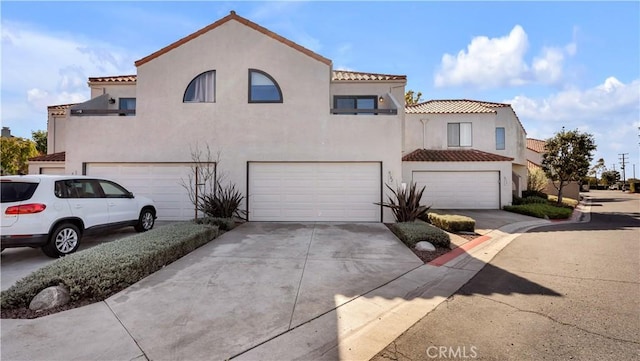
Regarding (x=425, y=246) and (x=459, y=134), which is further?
(x=459, y=134)

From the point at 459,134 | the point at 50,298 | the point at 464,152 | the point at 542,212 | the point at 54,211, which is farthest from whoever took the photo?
the point at 459,134

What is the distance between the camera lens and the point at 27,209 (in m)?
5.93

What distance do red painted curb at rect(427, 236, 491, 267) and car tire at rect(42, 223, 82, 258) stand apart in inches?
315

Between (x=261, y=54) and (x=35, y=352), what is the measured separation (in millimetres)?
10660

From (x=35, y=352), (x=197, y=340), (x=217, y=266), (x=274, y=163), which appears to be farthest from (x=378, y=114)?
(x=35, y=352)

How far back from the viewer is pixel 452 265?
6527mm

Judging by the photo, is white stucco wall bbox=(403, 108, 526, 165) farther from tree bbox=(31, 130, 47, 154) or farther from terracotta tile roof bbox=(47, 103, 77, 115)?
tree bbox=(31, 130, 47, 154)

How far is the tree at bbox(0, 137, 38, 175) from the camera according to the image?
22281 mm

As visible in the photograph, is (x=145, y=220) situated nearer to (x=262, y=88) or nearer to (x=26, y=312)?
(x=26, y=312)

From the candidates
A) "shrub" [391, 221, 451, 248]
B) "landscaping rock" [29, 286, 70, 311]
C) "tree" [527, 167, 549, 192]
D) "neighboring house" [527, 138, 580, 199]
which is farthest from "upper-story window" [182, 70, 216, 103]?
"neighboring house" [527, 138, 580, 199]

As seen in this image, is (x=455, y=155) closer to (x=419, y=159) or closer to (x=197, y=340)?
(x=419, y=159)

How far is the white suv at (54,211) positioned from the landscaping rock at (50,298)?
99.8 inches

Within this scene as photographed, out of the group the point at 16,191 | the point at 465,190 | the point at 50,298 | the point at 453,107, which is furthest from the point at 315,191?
the point at 453,107

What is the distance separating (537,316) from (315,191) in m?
8.04
